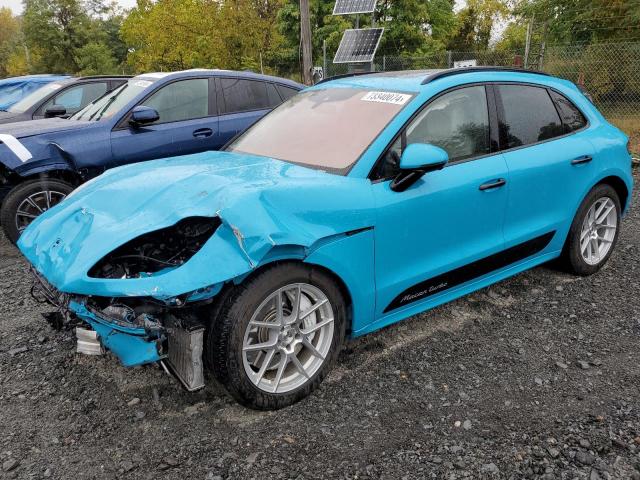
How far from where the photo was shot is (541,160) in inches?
143

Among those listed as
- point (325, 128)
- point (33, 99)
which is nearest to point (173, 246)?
point (325, 128)

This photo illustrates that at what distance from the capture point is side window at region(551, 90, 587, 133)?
397 centimetres

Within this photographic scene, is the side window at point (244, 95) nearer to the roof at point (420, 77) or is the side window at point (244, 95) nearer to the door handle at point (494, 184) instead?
the roof at point (420, 77)

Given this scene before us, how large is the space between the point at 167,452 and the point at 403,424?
113 cm

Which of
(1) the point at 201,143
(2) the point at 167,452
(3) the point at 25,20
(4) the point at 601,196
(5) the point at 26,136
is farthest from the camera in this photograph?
(3) the point at 25,20

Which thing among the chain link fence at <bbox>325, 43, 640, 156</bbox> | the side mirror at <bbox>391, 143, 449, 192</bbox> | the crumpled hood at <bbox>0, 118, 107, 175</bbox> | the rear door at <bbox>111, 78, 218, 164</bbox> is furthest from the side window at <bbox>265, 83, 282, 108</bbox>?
the chain link fence at <bbox>325, 43, 640, 156</bbox>

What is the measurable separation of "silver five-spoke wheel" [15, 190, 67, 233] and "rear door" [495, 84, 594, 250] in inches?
168

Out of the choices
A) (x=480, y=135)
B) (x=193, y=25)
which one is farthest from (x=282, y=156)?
(x=193, y=25)

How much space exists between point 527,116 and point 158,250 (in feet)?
8.69

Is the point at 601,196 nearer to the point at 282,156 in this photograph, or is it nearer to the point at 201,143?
the point at 282,156

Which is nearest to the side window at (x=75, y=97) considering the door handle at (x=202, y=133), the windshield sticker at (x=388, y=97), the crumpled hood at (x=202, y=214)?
the door handle at (x=202, y=133)

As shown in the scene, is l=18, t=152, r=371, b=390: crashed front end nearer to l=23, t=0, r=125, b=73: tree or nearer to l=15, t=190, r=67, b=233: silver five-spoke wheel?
l=15, t=190, r=67, b=233: silver five-spoke wheel

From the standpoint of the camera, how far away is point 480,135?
3402mm

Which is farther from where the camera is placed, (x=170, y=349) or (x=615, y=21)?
(x=615, y=21)
